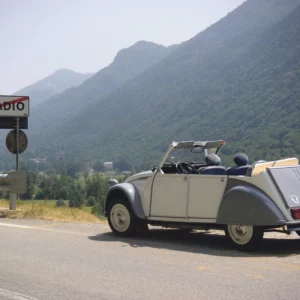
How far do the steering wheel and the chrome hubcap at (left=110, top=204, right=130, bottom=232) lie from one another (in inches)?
44.8

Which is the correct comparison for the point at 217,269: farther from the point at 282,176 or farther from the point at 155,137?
the point at 155,137

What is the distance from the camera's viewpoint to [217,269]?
695 cm

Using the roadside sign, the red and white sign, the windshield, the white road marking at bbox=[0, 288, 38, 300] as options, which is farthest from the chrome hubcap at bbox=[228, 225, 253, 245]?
the roadside sign

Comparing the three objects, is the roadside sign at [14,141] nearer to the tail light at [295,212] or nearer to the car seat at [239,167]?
the car seat at [239,167]

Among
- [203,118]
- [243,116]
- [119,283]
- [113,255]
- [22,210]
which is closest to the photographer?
[119,283]

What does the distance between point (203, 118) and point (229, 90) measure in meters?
17.7

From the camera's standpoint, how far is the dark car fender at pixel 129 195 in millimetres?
9508

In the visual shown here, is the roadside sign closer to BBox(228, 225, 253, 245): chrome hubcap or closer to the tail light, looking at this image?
BBox(228, 225, 253, 245): chrome hubcap

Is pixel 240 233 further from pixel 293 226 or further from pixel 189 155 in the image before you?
pixel 189 155

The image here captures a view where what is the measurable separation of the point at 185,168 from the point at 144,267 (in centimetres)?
266

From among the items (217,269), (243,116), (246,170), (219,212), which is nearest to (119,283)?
(217,269)

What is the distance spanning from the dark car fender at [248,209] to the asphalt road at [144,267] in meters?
0.46

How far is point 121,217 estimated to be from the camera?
9820 mm

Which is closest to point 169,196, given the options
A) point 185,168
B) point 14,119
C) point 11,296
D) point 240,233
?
point 185,168
